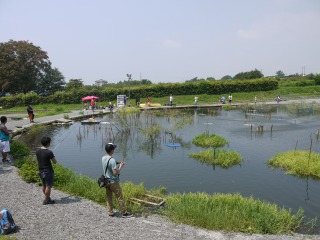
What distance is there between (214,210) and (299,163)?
8373mm

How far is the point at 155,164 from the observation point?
20484 mm

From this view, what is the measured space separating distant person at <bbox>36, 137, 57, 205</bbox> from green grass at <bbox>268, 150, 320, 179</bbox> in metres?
11.1

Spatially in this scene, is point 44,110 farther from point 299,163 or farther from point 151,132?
point 299,163

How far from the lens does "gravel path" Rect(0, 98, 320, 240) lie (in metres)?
9.98

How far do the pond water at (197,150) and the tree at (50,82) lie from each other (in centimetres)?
3905

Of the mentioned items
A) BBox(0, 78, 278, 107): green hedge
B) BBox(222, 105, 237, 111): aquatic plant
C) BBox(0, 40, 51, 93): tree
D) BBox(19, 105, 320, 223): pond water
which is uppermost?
BBox(0, 40, 51, 93): tree

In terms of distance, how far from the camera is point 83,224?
10.6 m

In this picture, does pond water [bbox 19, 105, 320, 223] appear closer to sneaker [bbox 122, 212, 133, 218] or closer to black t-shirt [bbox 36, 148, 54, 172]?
sneaker [bbox 122, 212, 133, 218]

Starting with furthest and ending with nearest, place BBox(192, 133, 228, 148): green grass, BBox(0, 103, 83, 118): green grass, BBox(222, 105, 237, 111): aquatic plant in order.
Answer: BBox(222, 105, 237, 111): aquatic plant → BBox(0, 103, 83, 118): green grass → BBox(192, 133, 228, 148): green grass

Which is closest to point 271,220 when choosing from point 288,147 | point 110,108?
point 288,147

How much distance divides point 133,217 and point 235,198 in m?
3.55

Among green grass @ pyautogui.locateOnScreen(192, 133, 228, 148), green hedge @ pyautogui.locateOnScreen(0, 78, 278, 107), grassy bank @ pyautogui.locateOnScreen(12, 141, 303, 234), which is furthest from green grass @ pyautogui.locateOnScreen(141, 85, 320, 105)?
grassy bank @ pyautogui.locateOnScreen(12, 141, 303, 234)

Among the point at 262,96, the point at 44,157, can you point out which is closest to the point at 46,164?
the point at 44,157

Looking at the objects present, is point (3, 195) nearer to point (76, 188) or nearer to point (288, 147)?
point (76, 188)
